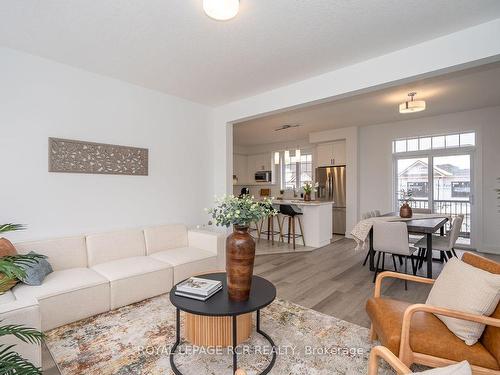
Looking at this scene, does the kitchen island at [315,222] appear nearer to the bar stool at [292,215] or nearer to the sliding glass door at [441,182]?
the bar stool at [292,215]

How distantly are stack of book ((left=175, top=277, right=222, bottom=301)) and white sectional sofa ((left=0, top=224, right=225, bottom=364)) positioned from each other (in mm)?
931

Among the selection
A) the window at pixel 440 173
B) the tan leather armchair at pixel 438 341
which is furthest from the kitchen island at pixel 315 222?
the tan leather armchair at pixel 438 341

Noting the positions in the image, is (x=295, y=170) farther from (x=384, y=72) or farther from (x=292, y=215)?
(x=384, y=72)

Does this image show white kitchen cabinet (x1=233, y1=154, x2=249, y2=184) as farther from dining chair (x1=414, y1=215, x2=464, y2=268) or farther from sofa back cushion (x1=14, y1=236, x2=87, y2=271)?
sofa back cushion (x1=14, y1=236, x2=87, y2=271)

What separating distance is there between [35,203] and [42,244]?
0.46 metres

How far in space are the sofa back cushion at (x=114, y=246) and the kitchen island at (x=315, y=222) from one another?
329cm

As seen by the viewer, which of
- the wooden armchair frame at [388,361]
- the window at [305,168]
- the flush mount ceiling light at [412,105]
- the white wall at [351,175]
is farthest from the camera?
the window at [305,168]

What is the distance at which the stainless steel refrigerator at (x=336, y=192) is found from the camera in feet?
22.3

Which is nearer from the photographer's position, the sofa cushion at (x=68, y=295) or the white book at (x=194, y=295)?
the white book at (x=194, y=295)

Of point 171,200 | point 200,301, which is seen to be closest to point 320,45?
point 200,301

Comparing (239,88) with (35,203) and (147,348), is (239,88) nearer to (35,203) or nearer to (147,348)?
(35,203)

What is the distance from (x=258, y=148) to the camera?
9195mm

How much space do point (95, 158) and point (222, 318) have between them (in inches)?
98.0

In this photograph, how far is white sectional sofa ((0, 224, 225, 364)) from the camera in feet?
7.39
